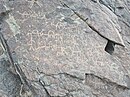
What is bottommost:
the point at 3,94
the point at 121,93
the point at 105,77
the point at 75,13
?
the point at 121,93

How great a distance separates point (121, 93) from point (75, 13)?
2.12m

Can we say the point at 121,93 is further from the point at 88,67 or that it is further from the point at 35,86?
the point at 35,86

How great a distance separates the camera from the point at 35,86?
6246 millimetres

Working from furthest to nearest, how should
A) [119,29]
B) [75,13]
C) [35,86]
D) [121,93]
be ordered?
[119,29] < [75,13] < [121,93] < [35,86]

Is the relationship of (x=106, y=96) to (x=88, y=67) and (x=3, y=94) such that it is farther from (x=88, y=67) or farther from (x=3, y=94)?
(x=3, y=94)

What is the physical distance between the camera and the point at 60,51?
6.64 m

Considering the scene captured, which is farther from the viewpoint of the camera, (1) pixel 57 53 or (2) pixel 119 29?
(2) pixel 119 29

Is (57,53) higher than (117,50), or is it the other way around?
(57,53)

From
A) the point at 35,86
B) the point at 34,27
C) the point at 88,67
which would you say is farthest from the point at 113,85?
the point at 34,27

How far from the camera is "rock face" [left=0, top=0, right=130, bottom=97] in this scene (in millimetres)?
6352

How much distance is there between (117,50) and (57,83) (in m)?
1.79

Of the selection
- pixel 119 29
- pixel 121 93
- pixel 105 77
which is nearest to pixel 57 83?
pixel 105 77

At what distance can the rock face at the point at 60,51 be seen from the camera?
635 centimetres

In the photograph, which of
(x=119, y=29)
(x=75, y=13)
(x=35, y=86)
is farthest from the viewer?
(x=119, y=29)
